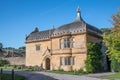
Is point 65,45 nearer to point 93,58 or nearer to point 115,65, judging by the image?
point 93,58

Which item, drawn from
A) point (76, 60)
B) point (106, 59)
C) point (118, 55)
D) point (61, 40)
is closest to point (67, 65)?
point (76, 60)

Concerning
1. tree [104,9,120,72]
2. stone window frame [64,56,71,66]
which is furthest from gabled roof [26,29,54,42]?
tree [104,9,120,72]

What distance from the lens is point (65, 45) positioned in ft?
135

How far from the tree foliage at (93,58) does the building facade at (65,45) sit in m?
1.05

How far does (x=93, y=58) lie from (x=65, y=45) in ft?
20.7

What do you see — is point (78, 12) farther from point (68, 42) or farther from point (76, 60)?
point (76, 60)

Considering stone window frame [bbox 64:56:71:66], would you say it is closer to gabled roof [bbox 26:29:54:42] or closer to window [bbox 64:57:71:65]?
window [bbox 64:57:71:65]

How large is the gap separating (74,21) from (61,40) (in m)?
5.39

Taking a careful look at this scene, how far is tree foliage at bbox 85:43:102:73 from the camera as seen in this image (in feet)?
123

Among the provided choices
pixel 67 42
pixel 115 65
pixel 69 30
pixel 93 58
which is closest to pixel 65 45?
pixel 67 42

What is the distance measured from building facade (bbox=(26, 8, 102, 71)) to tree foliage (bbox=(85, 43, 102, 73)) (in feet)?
3.44

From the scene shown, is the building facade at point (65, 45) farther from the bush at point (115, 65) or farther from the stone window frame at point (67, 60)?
the bush at point (115, 65)

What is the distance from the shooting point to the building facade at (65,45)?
39.6m

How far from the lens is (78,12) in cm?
4656
